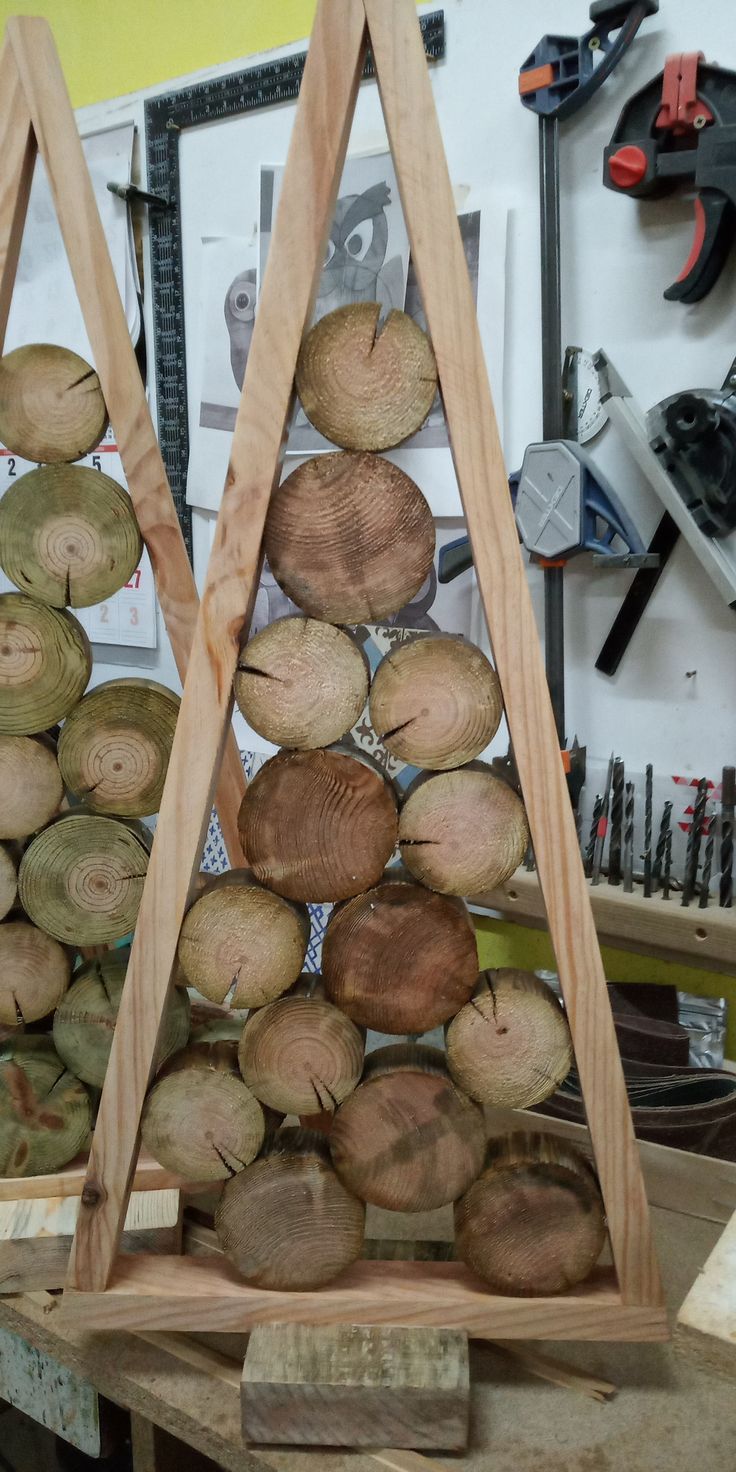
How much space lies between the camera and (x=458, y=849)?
825mm

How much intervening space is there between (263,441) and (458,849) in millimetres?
341

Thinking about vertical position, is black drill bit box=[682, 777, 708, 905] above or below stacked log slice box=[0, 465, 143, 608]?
below

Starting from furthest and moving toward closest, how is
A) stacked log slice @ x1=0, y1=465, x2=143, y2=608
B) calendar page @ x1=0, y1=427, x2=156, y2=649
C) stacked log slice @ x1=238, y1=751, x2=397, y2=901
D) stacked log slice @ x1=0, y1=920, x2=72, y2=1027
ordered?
calendar page @ x1=0, y1=427, x2=156, y2=649
stacked log slice @ x1=0, y1=920, x2=72, y2=1027
stacked log slice @ x1=0, y1=465, x2=143, y2=608
stacked log slice @ x1=238, y1=751, x2=397, y2=901

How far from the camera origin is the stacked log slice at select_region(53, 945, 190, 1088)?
1.05m

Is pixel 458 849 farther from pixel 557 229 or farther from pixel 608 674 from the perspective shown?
pixel 557 229

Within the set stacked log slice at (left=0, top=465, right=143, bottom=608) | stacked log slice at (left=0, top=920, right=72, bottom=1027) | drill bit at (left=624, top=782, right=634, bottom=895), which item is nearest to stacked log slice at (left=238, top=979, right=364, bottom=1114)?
stacked log slice at (left=0, top=920, right=72, bottom=1027)

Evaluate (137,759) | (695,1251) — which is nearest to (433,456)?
(137,759)

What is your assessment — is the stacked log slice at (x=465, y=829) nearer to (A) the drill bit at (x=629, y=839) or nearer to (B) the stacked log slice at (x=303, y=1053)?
(B) the stacked log slice at (x=303, y=1053)

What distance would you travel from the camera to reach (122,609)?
1852 millimetres

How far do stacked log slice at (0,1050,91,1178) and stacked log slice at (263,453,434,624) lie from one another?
58 centimetres

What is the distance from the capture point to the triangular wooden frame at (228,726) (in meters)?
0.74

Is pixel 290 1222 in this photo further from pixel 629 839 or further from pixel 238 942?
pixel 629 839

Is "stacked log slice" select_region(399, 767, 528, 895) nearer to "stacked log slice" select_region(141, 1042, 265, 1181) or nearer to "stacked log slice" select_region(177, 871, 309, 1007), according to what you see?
"stacked log slice" select_region(177, 871, 309, 1007)

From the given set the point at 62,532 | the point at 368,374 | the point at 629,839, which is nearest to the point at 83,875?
the point at 62,532
